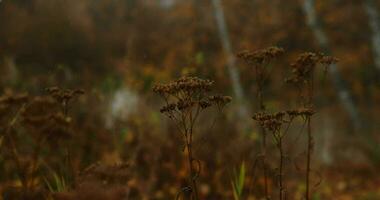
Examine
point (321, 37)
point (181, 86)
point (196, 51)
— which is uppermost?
point (196, 51)

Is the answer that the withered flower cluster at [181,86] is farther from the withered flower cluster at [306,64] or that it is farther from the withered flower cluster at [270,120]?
the withered flower cluster at [306,64]

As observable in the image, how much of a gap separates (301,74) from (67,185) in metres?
1.50

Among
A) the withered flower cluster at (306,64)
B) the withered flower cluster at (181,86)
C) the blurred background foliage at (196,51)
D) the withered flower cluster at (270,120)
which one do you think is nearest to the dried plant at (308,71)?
the withered flower cluster at (306,64)

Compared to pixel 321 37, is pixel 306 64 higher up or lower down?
lower down

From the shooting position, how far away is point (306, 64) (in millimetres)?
3297

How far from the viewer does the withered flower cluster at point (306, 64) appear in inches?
126

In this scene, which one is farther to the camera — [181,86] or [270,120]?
[270,120]

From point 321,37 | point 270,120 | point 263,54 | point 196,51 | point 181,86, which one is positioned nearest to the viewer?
point 181,86

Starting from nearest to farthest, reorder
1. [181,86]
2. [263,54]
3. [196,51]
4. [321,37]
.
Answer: [181,86]
[263,54]
[321,37]
[196,51]

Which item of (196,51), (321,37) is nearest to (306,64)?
(321,37)

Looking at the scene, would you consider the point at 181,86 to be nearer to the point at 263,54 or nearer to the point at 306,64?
the point at 263,54

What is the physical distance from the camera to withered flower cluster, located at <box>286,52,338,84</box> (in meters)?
3.21

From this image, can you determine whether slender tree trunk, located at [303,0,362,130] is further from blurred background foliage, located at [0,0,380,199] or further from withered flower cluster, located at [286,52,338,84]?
withered flower cluster, located at [286,52,338,84]

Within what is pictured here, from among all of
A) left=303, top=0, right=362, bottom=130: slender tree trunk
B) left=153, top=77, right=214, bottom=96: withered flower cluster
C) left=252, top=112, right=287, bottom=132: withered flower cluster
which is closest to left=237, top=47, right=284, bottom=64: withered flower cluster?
left=252, top=112, right=287, bottom=132: withered flower cluster
